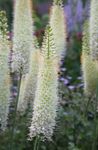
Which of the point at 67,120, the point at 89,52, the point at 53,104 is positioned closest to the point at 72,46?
the point at 67,120

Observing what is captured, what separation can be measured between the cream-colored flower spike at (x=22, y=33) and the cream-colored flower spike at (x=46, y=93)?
42 cm

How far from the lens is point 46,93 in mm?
3137

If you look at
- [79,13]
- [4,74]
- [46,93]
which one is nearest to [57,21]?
[4,74]

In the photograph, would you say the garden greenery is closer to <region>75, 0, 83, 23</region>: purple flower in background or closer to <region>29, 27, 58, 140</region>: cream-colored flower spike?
<region>29, 27, 58, 140</region>: cream-colored flower spike

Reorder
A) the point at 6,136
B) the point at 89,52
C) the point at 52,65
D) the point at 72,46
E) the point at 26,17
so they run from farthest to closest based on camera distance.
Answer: the point at 72,46
the point at 6,136
the point at 89,52
the point at 26,17
the point at 52,65

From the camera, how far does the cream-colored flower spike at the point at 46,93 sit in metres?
3.13

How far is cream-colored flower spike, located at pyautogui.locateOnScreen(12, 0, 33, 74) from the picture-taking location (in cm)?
354

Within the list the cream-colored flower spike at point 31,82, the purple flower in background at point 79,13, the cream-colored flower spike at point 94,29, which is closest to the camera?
the cream-colored flower spike at point 94,29

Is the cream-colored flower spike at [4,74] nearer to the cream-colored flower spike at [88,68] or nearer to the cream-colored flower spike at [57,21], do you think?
the cream-colored flower spike at [57,21]

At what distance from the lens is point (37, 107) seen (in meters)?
3.19

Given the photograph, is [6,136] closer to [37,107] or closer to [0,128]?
[0,128]

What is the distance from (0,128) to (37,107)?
1.65ft

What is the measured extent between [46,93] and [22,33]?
23.4 inches

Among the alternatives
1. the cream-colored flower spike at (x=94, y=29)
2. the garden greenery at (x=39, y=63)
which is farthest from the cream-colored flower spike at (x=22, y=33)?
the cream-colored flower spike at (x=94, y=29)
